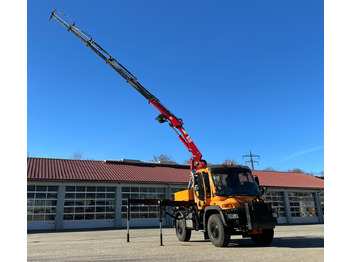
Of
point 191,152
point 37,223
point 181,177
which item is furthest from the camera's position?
point 181,177

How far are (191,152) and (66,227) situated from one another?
46.1 ft

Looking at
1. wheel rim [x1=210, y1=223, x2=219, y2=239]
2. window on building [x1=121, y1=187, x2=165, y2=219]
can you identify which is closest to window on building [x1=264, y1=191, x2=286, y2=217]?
window on building [x1=121, y1=187, x2=165, y2=219]

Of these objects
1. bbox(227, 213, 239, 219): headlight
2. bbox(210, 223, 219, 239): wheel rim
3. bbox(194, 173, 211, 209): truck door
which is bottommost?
bbox(210, 223, 219, 239): wheel rim

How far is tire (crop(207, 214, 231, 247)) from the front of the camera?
8297mm

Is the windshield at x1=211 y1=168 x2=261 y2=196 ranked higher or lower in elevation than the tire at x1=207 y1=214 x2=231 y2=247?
higher

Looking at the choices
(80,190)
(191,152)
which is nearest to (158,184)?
(80,190)

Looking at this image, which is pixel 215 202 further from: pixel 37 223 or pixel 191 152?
pixel 37 223

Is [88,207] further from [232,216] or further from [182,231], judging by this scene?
[232,216]

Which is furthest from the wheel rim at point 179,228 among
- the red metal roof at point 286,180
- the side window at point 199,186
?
the red metal roof at point 286,180

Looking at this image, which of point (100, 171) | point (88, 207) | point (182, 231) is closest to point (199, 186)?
point (182, 231)

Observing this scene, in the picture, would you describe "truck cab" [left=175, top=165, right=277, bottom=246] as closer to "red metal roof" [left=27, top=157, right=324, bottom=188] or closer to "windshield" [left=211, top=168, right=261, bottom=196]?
"windshield" [left=211, top=168, right=261, bottom=196]

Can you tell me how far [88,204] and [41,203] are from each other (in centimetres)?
341

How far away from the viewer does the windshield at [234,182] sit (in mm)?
9023

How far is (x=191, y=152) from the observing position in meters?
12.3
